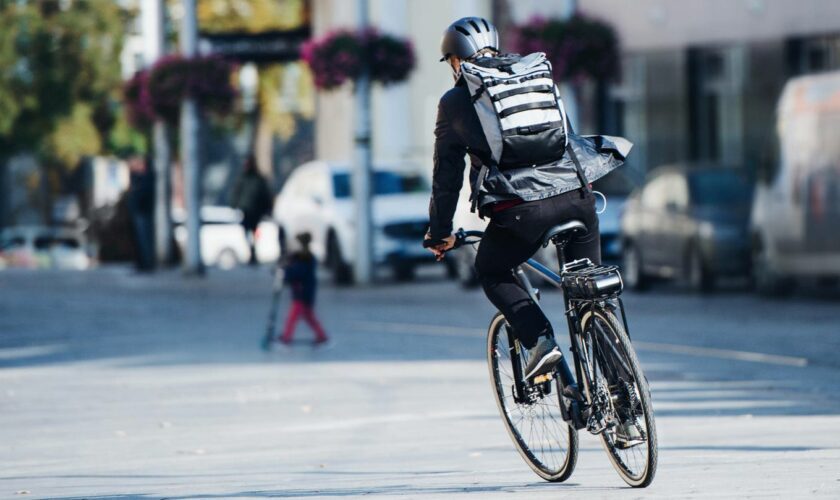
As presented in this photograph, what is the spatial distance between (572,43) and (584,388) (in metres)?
18.4

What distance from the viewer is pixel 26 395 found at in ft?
43.6

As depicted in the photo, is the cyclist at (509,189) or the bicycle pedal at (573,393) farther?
the bicycle pedal at (573,393)

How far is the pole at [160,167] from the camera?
32500 millimetres

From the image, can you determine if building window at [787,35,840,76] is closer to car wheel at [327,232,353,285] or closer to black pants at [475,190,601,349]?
car wheel at [327,232,353,285]

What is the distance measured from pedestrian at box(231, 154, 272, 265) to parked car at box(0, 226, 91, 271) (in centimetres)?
2825

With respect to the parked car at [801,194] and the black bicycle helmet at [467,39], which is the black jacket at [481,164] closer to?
the black bicycle helmet at [467,39]

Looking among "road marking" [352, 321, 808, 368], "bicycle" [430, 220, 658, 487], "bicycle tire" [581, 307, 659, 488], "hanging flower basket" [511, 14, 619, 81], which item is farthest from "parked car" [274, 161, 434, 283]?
"bicycle tire" [581, 307, 659, 488]

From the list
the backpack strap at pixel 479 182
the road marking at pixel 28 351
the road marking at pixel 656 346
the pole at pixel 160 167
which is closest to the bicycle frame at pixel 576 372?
the backpack strap at pixel 479 182

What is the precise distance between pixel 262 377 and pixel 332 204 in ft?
45.4

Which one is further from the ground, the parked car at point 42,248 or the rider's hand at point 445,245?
the rider's hand at point 445,245

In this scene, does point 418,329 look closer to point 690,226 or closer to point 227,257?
A: point 690,226

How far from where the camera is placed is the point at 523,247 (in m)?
7.87

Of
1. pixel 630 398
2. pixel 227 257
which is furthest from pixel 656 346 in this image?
pixel 227 257

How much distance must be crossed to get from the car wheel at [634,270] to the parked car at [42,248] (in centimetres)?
3570
